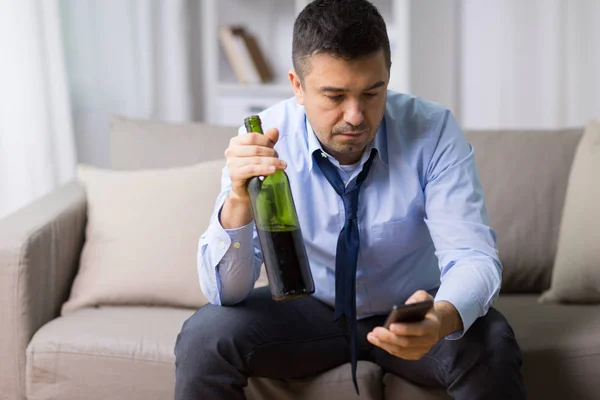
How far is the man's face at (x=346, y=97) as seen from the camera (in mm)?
1549

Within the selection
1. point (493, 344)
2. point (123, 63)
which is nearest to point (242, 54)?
point (123, 63)

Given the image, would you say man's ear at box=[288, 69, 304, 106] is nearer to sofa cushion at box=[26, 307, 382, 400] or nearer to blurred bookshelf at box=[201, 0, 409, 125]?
sofa cushion at box=[26, 307, 382, 400]

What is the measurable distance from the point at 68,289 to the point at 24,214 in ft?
0.75

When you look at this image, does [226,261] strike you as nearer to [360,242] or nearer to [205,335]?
[205,335]

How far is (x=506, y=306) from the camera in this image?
6.93ft

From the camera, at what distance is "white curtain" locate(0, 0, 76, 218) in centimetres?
280

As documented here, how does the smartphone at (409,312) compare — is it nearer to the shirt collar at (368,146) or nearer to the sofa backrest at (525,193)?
the shirt collar at (368,146)

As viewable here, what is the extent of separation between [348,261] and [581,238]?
71 cm

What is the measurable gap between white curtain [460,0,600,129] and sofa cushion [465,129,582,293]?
70cm

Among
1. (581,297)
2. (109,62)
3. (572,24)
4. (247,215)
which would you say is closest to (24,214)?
→ (247,215)

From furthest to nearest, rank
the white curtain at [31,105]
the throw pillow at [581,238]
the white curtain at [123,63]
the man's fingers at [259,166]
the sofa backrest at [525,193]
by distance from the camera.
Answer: the white curtain at [123,63] → the white curtain at [31,105] → the sofa backrest at [525,193] → the throw pillow at [581,238] → the man's fingers at [259,166]

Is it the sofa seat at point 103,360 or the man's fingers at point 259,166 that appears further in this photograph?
the sofa seat at point 103,360

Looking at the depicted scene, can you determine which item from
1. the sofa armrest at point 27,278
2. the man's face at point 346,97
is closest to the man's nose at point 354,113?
the man's face at point 346,97

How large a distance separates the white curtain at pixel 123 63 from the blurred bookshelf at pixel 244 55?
12 centimetres
